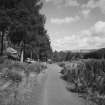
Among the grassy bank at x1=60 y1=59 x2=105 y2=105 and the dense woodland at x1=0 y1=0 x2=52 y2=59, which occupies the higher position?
the dense woodland at x1=0 y1=0 x2=52 y2=59

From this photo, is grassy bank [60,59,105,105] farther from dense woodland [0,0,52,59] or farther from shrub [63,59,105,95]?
dense woodland [0,0,52,59]

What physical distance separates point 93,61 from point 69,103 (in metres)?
7.12

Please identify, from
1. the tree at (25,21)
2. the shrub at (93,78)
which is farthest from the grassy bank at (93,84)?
the tree at (25,21)

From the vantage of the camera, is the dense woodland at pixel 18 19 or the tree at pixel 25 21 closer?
the dense woodland at pixel 18 19

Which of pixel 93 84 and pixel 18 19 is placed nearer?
pixel 93 84

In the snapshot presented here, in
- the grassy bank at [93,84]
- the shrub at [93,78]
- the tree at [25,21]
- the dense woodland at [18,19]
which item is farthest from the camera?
the tree at [25,21]

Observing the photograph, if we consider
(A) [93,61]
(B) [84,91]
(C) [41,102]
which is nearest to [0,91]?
(C) [41,102]

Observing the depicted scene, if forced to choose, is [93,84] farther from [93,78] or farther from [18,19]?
[18,19]

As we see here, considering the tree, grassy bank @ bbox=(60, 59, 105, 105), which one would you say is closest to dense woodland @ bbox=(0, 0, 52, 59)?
the tree

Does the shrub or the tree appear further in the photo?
the tree

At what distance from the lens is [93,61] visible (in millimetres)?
14500

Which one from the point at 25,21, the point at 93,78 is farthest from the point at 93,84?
the point at 25,21

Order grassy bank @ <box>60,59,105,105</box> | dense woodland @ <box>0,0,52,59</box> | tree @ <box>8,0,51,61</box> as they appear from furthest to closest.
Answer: tree @ <box>8,0,51,61</box> → dense woodland @ <box>0,0,52,59</box> → grassy bank @ <box>60,59,105,105</box>

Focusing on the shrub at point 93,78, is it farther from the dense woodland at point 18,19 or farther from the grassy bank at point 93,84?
the dense woodland at point 18,19
